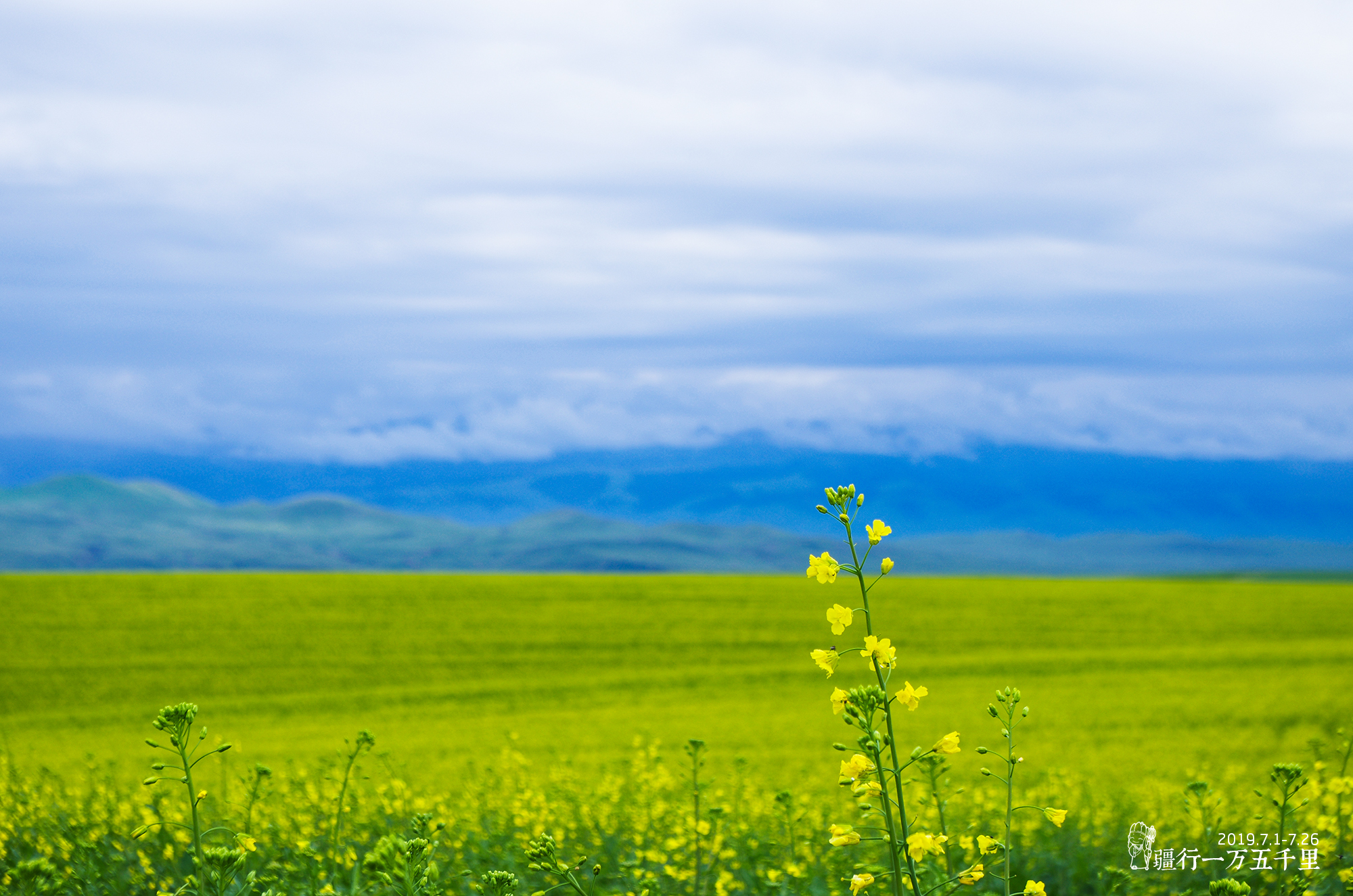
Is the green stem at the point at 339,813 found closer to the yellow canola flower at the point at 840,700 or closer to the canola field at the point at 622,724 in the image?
the canola field at the point at 622,724

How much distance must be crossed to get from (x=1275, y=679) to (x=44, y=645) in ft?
120

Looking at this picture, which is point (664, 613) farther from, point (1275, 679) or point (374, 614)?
point (1275, 679)

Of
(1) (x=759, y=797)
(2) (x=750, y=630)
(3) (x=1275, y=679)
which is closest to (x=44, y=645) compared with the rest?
(2) (x=750, y=630)

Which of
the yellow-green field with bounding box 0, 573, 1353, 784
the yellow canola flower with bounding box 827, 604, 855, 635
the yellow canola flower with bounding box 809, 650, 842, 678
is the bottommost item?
the yellow-green field with bounding box 0, 573, 1353, 784

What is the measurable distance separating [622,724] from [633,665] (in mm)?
9696

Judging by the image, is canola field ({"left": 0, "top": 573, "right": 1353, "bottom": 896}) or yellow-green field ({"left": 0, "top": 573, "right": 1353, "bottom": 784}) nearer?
canola field ({"left": 0, "top": 573, "right": 1353, "bottom": 896})

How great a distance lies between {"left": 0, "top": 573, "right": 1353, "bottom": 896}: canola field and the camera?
6621 millimetres

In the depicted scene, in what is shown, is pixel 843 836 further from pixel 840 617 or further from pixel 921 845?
pixel 840 617

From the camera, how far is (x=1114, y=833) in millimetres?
7973

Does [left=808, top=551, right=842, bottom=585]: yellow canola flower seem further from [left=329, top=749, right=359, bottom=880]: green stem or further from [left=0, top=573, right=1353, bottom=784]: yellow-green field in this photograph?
[left=0, top=573, right=1353, bottom=784]: yellow-green field

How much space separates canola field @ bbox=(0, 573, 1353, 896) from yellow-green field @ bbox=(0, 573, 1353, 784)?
15 cm

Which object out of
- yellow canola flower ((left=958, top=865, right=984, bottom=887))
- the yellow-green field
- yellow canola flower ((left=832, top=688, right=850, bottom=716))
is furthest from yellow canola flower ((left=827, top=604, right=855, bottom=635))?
the yellow-green field

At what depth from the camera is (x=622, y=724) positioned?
2144cm

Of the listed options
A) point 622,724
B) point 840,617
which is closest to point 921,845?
point 840,617
